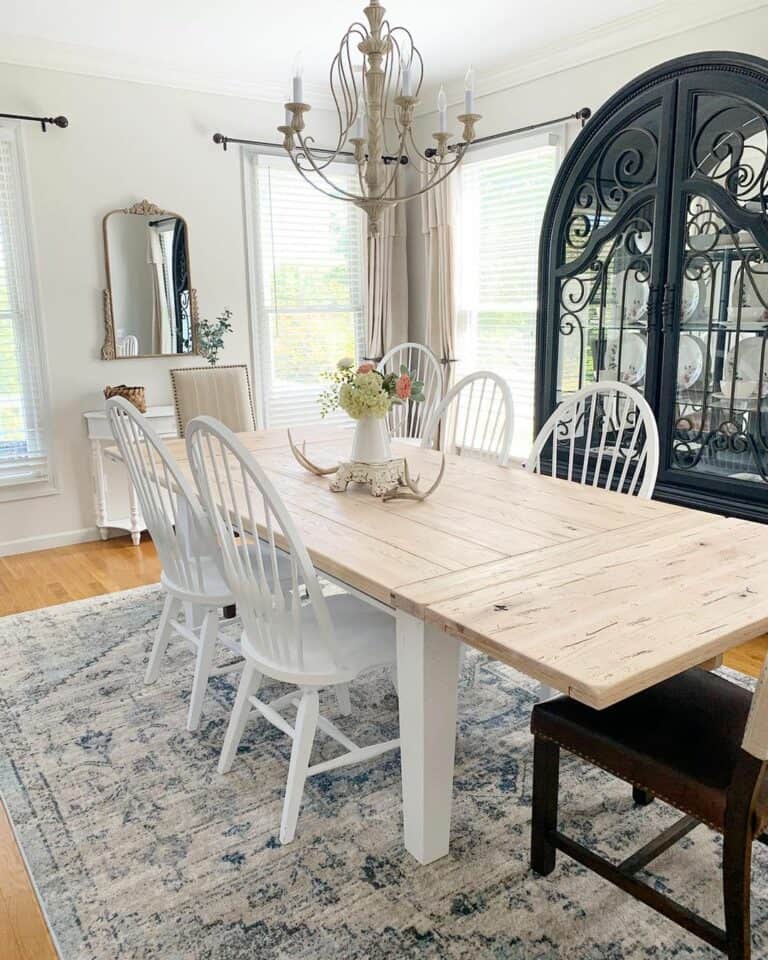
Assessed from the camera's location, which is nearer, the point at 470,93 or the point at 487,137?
the point at 470,93

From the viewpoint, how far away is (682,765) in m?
1.49

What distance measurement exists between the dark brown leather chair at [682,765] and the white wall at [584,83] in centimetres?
277

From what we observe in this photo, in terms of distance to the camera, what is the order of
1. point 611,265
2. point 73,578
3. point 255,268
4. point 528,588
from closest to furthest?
point 528,588 → point 611,265 → point 73,578 → point 255,268

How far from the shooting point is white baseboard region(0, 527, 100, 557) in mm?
4281

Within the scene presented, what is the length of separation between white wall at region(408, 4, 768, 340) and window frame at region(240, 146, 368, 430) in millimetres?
587

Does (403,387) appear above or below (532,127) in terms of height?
below

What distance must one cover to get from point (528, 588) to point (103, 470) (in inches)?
129

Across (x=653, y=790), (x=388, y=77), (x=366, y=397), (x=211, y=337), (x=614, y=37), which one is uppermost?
(x=614, y=37)

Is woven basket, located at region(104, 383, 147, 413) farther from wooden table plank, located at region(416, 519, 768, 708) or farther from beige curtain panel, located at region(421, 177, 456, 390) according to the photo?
wooden table plank, located at region(416, 519, 768, 708)

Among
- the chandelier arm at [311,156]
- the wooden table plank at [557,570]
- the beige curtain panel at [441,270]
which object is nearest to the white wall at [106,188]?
the beige curtain panel at [441,270]

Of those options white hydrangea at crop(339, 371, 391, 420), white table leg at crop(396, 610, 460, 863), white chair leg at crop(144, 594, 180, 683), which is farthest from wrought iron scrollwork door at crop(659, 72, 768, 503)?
white chair leg at crop(144, 594, 180, 683)

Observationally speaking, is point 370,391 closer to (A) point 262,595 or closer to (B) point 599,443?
(A) point 262,595

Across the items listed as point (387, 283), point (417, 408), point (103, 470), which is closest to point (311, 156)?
point (417, 408)

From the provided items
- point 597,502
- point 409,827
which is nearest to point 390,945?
point 409,827
